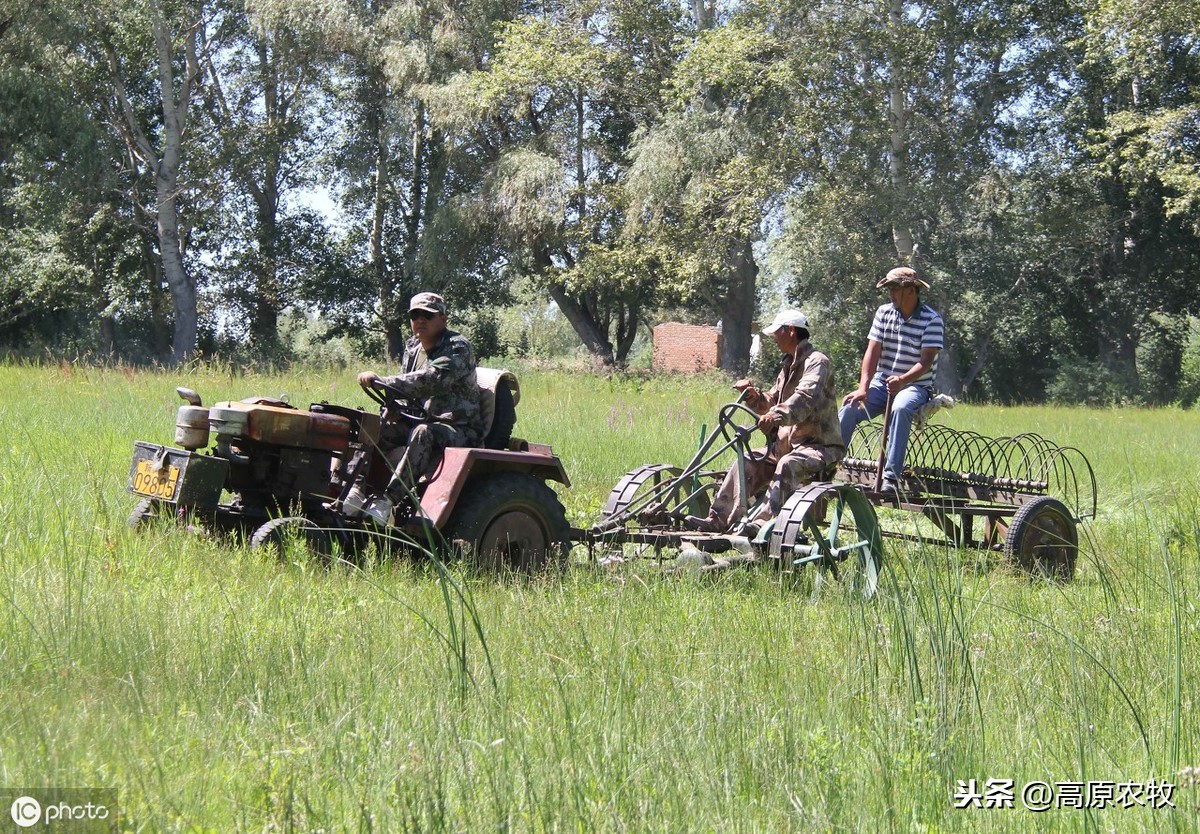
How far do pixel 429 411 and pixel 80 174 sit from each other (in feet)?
96.6

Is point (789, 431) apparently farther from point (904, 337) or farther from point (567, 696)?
point (567, 696)

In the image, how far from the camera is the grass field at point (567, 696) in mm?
3260

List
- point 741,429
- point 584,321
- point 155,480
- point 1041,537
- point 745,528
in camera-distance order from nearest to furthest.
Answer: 1. point 155,480
2. point 745,528
3. point 741,429
4. point 1041,537
5. point 584,321

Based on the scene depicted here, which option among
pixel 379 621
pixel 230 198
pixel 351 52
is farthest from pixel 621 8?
pixel 379 621

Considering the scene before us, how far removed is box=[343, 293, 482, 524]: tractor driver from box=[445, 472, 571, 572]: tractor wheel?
0.99 ft

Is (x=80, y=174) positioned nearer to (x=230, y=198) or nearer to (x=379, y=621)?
(x=230, y=198)

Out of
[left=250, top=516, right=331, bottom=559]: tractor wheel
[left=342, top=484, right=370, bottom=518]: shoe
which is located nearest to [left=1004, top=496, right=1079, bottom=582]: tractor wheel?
[left=342, top=484, right=370, bottom=518]: shoe

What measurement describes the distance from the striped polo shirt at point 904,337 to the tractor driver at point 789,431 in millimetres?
1053

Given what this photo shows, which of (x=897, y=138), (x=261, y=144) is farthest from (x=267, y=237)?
(x=897, y=138)

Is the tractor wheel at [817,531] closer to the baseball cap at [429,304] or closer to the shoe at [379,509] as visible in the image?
the shoe at [379,509]

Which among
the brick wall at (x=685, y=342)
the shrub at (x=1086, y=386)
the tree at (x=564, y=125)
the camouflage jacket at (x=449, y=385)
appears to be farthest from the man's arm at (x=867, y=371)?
the brick wall at (x=685, y=342)

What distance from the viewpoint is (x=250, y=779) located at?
11.0 feet

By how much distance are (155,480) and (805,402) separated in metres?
3.71

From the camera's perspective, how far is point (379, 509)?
6.60m
